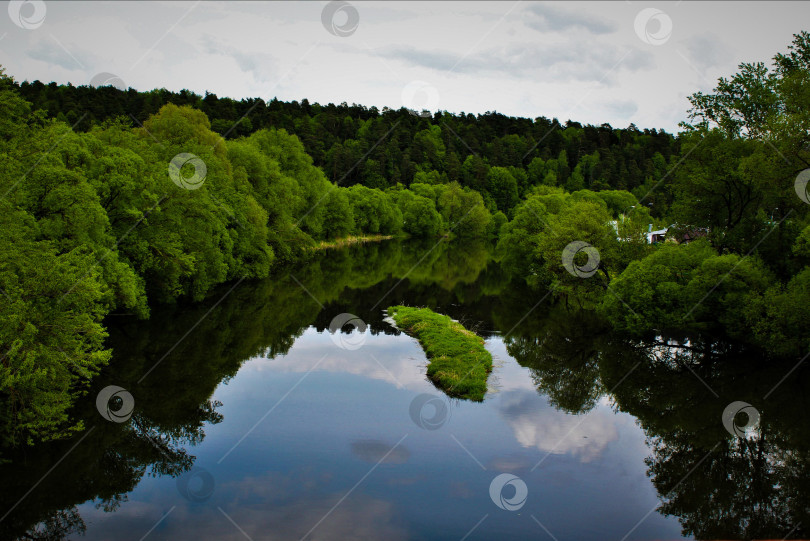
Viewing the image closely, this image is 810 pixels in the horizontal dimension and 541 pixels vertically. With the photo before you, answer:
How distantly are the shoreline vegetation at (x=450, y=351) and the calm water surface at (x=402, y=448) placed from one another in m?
0.65

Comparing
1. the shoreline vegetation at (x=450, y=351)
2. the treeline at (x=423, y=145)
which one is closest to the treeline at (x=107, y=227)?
the shoreline vegetation at (x=450, y=351)

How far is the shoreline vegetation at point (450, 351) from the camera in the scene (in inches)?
898

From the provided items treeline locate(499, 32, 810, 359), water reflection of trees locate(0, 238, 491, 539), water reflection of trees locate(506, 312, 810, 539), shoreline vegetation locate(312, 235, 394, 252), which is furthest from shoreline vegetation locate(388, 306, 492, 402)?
shoreline vegetation locate(312, 235, 394, 252)

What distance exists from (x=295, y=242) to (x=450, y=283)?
1595 centimetres

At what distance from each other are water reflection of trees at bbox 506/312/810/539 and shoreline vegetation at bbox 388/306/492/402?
2.31 m

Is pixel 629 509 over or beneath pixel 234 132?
beneath

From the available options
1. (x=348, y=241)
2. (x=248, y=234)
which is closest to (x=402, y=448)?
(x=248, y=234)

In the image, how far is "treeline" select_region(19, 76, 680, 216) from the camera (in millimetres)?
104875

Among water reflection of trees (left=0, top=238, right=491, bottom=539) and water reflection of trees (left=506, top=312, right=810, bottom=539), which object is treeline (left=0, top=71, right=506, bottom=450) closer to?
water reflection of trees (left=0, top=238, right=491, bottom=539)

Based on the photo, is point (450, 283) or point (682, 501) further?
point (450, 283)

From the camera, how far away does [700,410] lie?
21.7 metres

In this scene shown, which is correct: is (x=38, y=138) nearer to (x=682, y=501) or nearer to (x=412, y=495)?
(x=412, y=495)

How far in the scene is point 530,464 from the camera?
16875 mm

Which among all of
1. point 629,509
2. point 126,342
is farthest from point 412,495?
point 126,342
